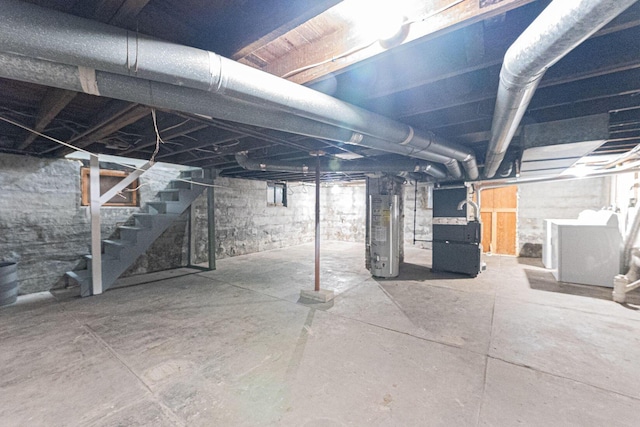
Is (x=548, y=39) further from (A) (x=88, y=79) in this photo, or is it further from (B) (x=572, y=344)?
Result: (B) (x=572, y=344)

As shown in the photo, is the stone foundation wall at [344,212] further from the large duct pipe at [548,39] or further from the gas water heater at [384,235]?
the large duct pipe at [548,39]

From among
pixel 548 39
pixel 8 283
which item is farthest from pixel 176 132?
pixel 548 39

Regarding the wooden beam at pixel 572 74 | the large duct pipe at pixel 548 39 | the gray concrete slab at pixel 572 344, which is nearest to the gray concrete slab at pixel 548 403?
the gray concrete slab at pixel 572 344

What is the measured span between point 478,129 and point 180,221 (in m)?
4.92

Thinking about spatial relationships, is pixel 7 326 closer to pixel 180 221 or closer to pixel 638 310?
pixel 180 221

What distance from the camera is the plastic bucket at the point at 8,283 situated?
9.78ft

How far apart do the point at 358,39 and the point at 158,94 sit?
Answer: 1.02 metres

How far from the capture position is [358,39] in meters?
1.24

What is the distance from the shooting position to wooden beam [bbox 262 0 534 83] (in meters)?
1.02

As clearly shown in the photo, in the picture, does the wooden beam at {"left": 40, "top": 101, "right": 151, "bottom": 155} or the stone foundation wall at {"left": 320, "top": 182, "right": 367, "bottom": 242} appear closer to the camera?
the wooden beam at {"left": 40, "top": 101, "right": 151, "bottom": 155}

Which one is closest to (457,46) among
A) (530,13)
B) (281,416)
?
(530,13)

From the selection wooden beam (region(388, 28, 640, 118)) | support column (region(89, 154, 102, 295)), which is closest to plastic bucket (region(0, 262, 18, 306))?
support column (region(89, 154, 102, 295))

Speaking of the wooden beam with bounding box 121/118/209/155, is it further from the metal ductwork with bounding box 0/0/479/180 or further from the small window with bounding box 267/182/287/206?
the small window with bounding box 267/182/287/206

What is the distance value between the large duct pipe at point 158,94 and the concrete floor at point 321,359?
1.67 meters
